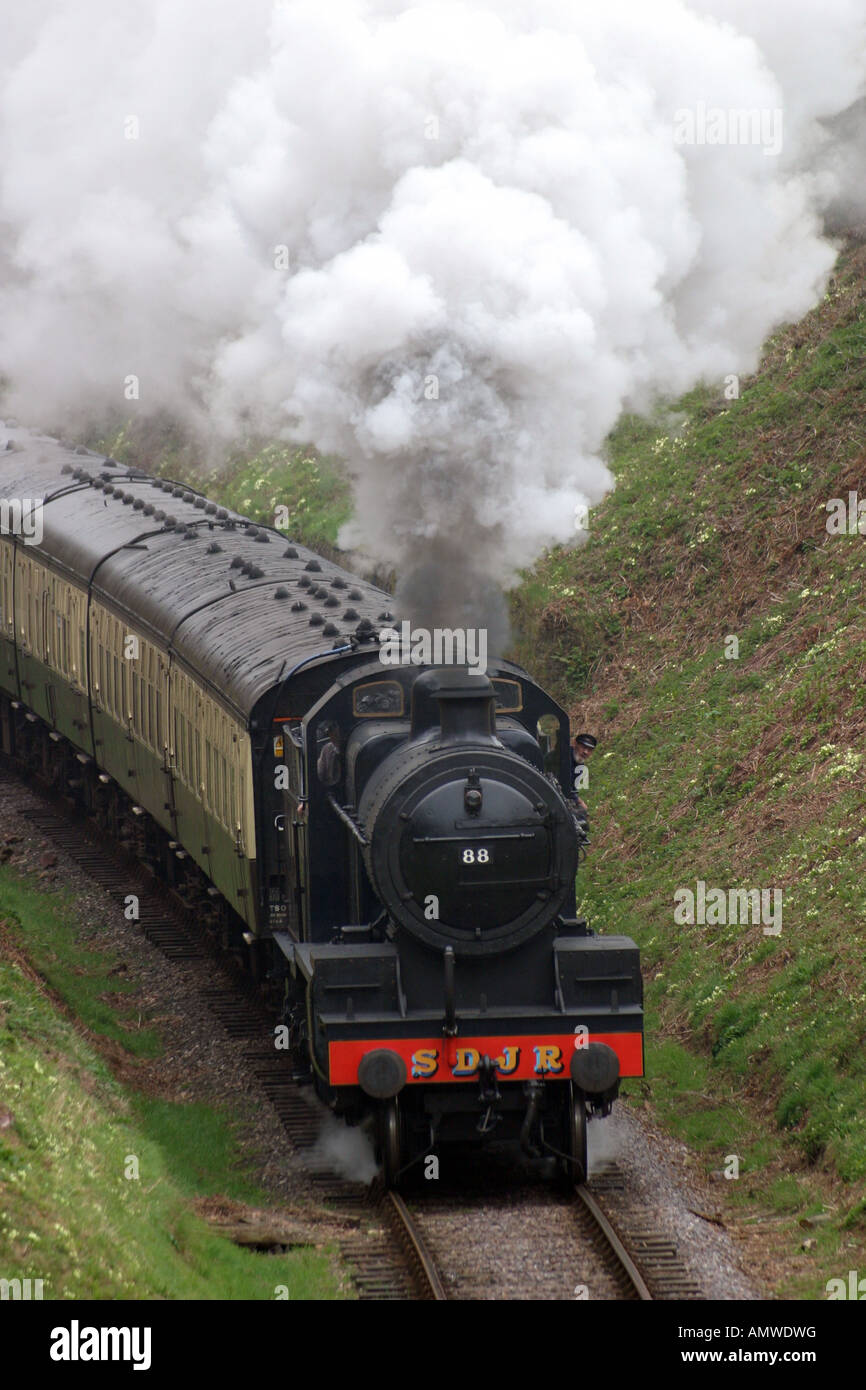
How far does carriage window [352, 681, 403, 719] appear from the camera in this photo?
1183 centimetres

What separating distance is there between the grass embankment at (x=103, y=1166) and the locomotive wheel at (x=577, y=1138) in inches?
74.9

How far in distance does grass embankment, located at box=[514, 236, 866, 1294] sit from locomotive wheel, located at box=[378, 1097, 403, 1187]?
2343 mm

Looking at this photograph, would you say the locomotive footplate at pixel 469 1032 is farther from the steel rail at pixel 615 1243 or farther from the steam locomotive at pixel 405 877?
the steel rail at pixel 615 1243

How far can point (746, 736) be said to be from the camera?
17453mm

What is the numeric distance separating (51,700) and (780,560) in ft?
29.3

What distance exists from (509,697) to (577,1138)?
9.73 ft

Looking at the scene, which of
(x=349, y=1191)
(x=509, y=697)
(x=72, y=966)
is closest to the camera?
(x=349, y=1191)

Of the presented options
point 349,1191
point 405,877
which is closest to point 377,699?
point 405,877

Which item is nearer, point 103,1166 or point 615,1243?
point 615,1243

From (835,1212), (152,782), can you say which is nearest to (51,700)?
(152,782)

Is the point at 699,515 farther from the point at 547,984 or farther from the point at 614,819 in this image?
the point at 547,984

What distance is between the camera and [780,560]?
65.7 feet

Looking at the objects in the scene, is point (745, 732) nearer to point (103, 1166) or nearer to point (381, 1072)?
point (381, 1072)

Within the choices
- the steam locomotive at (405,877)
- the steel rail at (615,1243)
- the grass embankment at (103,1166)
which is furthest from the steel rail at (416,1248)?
the steel rail at (615,1243)
